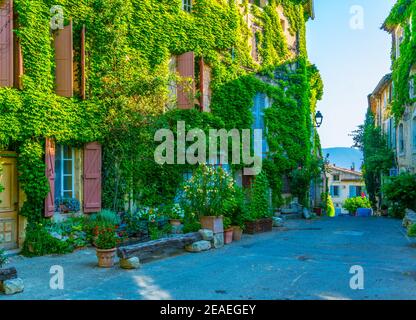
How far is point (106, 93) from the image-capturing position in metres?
11.9

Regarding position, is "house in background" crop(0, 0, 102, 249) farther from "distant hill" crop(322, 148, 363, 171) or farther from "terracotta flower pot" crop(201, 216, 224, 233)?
"distant hill" crop(322, 148, 363, 171)

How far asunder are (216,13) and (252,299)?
12270 millimetres

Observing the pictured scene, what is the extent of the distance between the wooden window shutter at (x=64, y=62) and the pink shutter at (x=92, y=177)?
5.13 ft

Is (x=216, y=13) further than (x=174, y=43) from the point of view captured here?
Yes

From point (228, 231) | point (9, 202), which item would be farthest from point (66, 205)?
point (228, 231)

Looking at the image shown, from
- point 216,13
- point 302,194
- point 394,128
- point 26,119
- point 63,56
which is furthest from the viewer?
point 394,128

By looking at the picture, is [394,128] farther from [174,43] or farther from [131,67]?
[131,67]

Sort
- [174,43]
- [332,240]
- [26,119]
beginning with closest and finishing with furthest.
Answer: [26,119]
[332,240]
[174,43]

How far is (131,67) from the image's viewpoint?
12.5 m

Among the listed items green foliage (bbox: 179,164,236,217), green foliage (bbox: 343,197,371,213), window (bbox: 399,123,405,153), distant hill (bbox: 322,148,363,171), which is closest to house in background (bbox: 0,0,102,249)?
green foliage (bbox: 179,164,236,217)

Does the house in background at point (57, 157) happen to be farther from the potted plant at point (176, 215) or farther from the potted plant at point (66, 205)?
the potted plant at point (176, 215)

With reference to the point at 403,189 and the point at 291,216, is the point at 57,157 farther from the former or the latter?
the point at 403,189

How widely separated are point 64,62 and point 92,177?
3.05 m

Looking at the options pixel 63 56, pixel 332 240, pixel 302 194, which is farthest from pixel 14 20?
pixel 302 194
